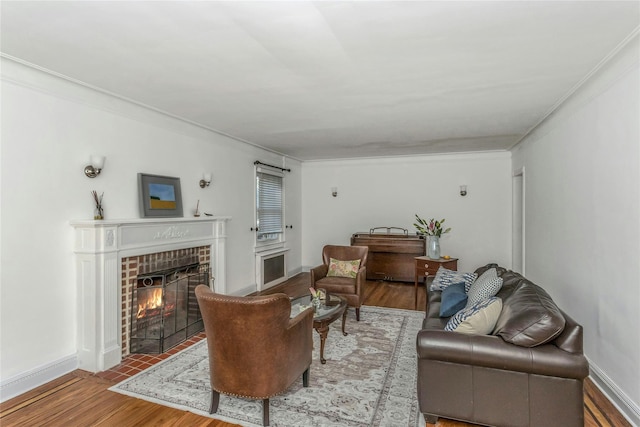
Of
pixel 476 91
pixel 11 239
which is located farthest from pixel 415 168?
pixel 11 239

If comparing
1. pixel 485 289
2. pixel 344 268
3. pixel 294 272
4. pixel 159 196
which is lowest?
pixel 294 272

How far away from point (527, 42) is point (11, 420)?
4.22 metres

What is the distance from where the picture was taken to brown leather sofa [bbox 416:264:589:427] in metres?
1.90

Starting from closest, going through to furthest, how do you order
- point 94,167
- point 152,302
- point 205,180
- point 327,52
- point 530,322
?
point 530,322
point 327,52
point 94,167
point 152,302
point 205,180

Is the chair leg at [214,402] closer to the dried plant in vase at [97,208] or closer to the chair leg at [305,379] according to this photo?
the chair leg at [305,379]

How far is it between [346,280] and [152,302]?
2.24 meters

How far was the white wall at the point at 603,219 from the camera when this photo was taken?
2209 millimetres

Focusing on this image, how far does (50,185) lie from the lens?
108 inches

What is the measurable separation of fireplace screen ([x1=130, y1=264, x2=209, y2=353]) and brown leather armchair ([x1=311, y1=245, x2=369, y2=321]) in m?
1.54


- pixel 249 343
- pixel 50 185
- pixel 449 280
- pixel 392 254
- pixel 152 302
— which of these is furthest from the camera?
pixel 392 254

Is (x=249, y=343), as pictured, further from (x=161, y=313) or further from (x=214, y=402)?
(x=161, y=313)

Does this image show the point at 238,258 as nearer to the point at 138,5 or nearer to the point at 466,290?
the point at 466,290

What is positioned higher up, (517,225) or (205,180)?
(205,180)

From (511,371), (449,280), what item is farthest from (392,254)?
(511,371)
